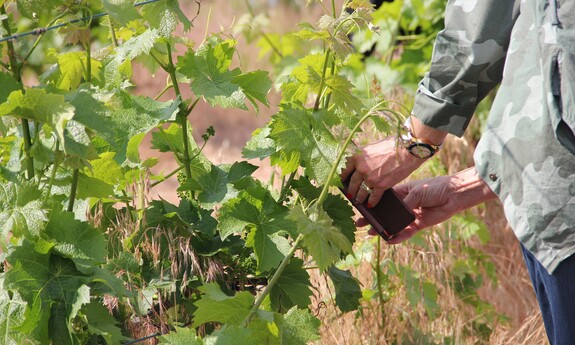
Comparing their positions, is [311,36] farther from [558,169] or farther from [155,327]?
[155,327]

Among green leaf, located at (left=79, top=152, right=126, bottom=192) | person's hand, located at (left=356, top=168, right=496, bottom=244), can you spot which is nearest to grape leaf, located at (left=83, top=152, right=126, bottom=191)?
green leaf, located at (left=79, top=152, right=126, bottom=192)

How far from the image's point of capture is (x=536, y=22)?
1453 mm

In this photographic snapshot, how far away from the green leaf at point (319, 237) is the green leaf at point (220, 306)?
0.58 feet

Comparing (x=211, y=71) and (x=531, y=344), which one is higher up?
(x=211, y=71)

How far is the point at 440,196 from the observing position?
193 centimetres

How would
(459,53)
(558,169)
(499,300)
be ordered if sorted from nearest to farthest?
(558,169), (459,53), (499,300)

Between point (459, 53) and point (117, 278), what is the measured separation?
2.47 ft

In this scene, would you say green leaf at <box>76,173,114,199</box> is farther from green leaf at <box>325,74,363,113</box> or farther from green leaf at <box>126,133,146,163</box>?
green leaf at <box>325,74,363,113</box>

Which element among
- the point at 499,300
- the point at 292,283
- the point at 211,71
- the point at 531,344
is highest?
the point at 211,71

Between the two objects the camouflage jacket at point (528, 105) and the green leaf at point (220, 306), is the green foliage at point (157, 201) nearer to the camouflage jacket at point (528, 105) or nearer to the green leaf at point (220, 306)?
the green leaf at point (220, 306)

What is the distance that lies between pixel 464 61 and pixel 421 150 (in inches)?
8.0

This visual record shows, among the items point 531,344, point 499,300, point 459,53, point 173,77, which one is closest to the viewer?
point 459,53

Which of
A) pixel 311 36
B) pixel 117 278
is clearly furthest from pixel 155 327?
pixel 311 36

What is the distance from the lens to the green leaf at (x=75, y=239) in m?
1.48
